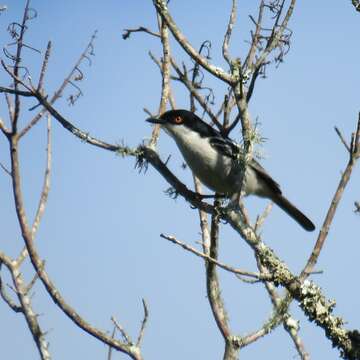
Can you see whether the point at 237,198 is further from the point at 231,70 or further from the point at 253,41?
the point at 253,41

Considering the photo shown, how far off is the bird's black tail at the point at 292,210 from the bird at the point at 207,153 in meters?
0.33

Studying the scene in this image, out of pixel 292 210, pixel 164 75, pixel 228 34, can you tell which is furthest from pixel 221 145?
pixel 228 34

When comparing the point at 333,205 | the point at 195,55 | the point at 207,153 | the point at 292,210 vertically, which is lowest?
the point at 333,205

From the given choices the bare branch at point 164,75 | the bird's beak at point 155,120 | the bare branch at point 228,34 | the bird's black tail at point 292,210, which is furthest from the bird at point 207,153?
the bare branch at point 228,34

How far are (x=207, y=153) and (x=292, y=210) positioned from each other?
5.18ft

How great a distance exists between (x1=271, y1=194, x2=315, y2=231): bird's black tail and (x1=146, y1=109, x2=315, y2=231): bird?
1.07 feet

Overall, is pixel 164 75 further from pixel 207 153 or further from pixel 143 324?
pixel 143 324

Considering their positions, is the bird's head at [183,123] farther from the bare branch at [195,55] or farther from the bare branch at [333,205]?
the bare branch at [333,205]

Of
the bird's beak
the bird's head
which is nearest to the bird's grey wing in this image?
the bird's head

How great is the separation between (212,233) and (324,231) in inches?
34.6

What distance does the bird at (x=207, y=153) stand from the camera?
6480 millimetres

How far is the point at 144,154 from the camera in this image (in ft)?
18.3

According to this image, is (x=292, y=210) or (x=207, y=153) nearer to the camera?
(x=207, y=153)

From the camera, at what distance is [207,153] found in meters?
6.70
